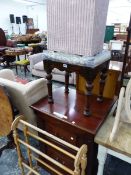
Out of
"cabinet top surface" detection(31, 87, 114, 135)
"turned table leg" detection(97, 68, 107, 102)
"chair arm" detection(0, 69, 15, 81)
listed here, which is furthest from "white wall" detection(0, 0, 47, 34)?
"turned table leg" detection(97, 68, 107, 102)

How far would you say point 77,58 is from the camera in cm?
103

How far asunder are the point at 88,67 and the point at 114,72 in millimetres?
907

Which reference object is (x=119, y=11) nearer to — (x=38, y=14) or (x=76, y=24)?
(x=38, y=14)

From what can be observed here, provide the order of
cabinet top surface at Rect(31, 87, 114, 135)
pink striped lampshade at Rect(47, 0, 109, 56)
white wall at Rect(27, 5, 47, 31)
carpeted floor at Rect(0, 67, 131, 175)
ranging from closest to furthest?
pink striped lampshade at Rect(47, 0, 109, 56), cabinet top surface at Rect(31, 87, 114, 135), carpeted floor at Rect(0, 67, 131, 175), white wall at Rect(27, 5, 47, 31)

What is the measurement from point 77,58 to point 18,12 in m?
10.4

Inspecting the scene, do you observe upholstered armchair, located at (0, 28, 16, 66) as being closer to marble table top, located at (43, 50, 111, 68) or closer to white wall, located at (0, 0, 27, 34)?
marble table top, located at (43, 50, 111, 68)

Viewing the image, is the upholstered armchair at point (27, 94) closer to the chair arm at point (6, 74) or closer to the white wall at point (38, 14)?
the chair arm at point (6, 74)

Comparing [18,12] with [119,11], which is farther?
[18,12]

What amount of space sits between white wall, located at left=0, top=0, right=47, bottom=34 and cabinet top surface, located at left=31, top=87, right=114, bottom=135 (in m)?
9.23

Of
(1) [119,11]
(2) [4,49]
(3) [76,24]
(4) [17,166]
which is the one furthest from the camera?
(1) [119,11]

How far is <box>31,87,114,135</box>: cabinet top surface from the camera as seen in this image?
1.10m

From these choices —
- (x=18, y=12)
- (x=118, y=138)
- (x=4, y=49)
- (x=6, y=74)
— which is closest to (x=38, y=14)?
(x=18, y=12)

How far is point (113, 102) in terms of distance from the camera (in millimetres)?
1414

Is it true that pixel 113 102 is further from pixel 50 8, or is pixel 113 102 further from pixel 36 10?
pixel 36 10
